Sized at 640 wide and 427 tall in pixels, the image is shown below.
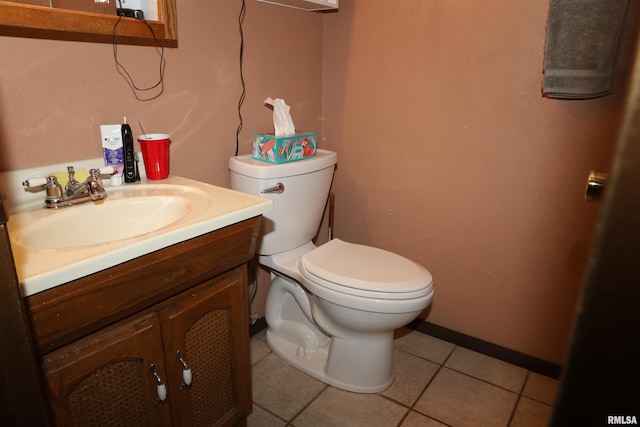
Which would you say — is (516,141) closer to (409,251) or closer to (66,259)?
(409,251)

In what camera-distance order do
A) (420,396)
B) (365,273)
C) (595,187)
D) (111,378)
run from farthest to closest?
(420,396), (365,273), (111,378), (595,187)

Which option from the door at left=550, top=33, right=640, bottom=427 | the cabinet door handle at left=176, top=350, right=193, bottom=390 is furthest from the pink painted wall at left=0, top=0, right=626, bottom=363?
the door at left=550, top=33, right=640, bottom=427

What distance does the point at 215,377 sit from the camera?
119 centimetres

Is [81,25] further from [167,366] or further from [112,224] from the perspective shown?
[167,366]

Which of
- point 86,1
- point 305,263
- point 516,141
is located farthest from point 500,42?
point 86,1

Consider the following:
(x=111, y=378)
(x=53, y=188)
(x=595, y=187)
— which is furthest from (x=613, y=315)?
(x=53, y=188)

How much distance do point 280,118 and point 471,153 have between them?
0.77 meters

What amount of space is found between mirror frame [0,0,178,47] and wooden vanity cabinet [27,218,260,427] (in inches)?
24.5

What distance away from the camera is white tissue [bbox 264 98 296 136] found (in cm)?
163

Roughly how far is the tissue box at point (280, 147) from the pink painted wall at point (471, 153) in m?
0.41

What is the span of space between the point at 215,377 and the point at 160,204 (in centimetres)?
52

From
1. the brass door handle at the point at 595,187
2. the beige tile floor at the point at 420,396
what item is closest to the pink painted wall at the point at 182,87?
the beige tile floor at the point at 420,396

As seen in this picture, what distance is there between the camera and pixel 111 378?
0.90m

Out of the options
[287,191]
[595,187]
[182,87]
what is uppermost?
[182,87]
